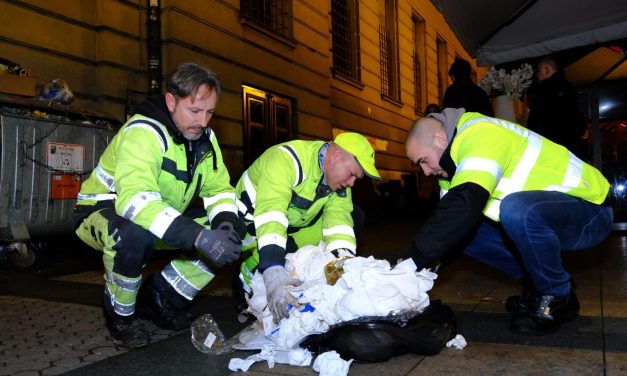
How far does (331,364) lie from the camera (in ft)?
6.57

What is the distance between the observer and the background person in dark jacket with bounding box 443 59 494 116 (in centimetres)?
469

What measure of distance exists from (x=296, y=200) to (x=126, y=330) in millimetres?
1123

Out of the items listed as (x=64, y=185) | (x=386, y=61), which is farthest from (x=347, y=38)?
(x=64, y=185)

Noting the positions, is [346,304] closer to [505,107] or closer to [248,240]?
[248,240]

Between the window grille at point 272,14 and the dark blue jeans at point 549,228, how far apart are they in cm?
696

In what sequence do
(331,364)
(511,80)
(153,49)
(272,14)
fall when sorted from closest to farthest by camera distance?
1. (331,364)
2. (511,80)
3. (153,49)
4. (272,14)

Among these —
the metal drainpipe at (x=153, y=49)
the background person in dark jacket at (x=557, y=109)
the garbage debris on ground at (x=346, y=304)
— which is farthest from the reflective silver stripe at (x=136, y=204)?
the metal drainpipe at (x=153, y=49)

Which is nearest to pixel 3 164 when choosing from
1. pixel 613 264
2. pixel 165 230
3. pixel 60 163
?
pixel 60 163

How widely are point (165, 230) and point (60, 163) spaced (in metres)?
3.15

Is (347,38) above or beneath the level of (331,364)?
above

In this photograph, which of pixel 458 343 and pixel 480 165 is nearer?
pixel 480 165

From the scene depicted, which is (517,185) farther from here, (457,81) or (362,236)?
(362,236)

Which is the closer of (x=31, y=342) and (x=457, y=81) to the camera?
(x=31, y=342)

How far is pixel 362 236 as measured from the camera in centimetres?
766
